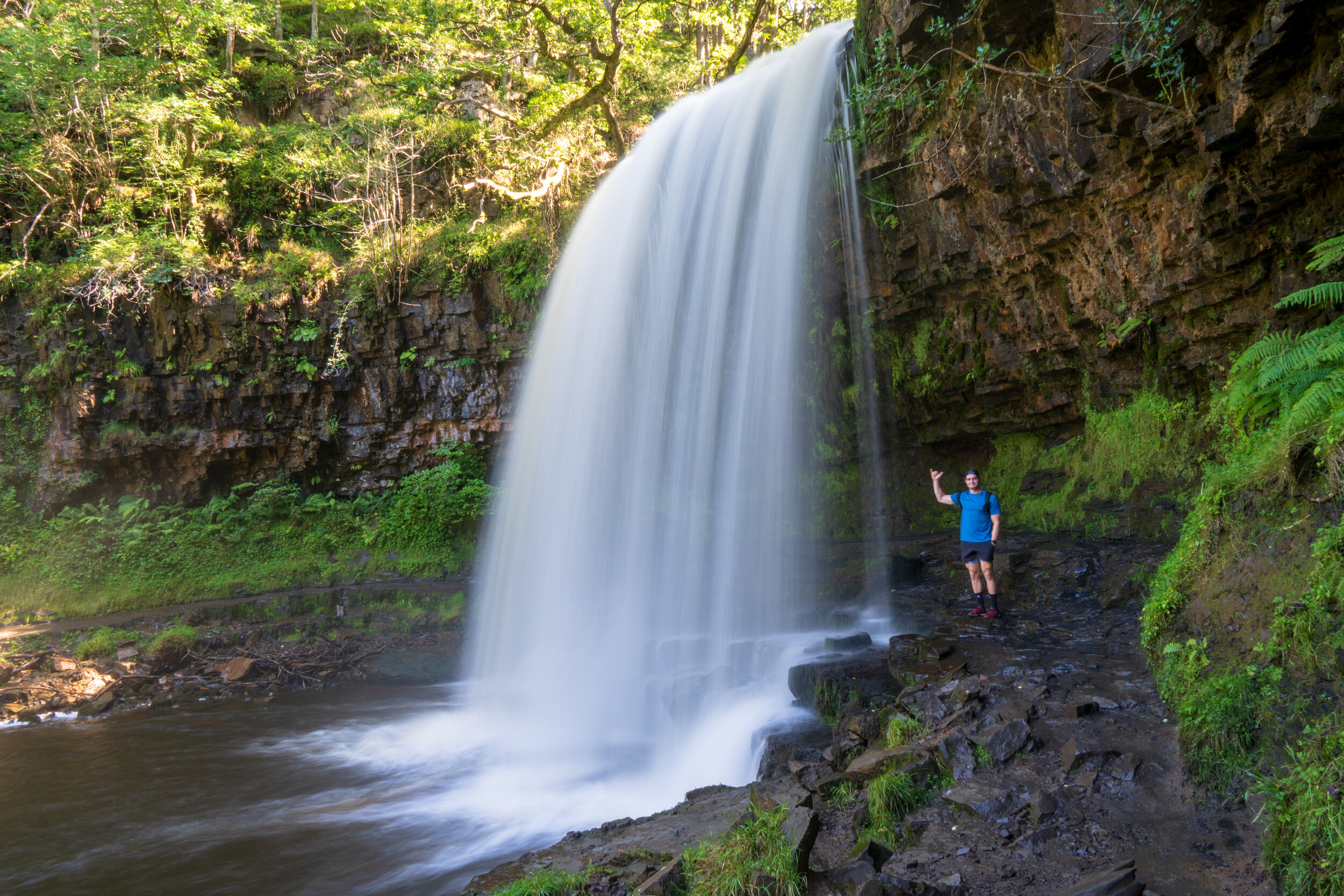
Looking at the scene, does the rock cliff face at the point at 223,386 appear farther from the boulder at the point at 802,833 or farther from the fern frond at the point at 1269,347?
the fern frond at the point at 1269,347

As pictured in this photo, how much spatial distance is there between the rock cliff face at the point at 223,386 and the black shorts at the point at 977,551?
32.2ft

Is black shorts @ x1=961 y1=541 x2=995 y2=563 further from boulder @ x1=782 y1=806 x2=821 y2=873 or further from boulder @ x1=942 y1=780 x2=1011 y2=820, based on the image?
boulder @ x1=782 y1=806 x2=821 y2=873

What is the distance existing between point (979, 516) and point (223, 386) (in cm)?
1523

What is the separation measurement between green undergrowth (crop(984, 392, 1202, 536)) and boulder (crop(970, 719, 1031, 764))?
5.37 m

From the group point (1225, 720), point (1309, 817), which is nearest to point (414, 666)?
point (1225, 720)

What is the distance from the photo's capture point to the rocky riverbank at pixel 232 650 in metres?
10.5

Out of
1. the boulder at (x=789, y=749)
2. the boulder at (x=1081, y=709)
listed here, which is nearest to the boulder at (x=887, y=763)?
the boulder at (x=789, y=749)

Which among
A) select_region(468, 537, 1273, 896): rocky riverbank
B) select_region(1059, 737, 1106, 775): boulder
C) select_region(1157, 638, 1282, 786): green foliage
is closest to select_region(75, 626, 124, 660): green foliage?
select_region(468, 537, 1273, 896): rocky riverbank

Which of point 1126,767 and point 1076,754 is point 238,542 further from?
point 1126,767

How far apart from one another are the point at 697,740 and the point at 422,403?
10461 millimetres

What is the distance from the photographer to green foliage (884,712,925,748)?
490cm

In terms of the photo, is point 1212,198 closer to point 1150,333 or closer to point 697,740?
point 1150,333

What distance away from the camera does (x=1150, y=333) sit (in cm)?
855

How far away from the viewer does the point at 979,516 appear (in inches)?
295
